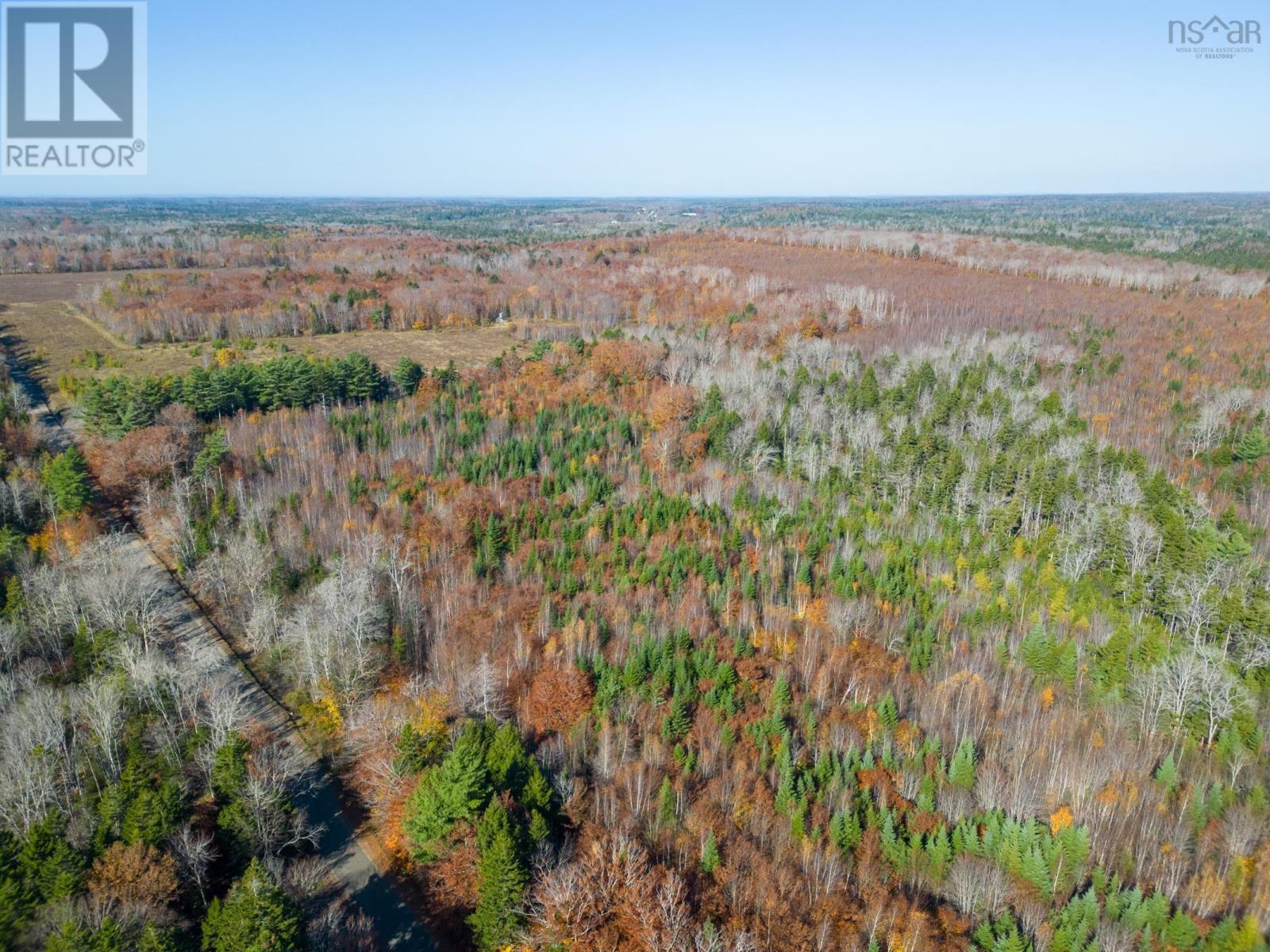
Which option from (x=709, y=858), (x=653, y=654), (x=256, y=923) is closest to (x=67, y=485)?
(x=256, y=923)

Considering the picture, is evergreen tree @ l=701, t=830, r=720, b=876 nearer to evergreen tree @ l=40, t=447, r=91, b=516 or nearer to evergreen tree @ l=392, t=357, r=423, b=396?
evergreen tree @ l=40, t=447, r=91, b=516

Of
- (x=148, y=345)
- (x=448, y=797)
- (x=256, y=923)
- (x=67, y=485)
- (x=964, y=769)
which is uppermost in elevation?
(x=148, y=345)

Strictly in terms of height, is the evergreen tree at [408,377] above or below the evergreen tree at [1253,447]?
above

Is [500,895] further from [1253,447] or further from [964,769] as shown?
[1253,447]

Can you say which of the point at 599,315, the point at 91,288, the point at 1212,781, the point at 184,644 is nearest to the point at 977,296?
the point at 599,315

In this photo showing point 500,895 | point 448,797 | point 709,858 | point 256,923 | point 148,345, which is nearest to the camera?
point 256,923

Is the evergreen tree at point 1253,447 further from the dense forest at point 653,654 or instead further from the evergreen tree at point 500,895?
the evergreen tree at point 500,895

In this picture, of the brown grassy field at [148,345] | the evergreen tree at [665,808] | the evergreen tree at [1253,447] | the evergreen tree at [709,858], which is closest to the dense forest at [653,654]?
the evergreen tree at [709,858]

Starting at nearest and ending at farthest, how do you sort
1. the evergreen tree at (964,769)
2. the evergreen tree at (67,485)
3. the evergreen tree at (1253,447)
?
the evergreen tree at (964,769)
the evergreen tree at (67,485)
the evergreen tree at (1253,447)

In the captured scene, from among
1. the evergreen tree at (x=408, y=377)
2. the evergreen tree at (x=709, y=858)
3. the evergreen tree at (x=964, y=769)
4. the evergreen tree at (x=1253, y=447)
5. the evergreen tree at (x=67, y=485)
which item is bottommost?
the evergreen tree at (x=709, y=858)

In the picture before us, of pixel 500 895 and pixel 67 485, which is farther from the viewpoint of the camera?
pixel 67 485
